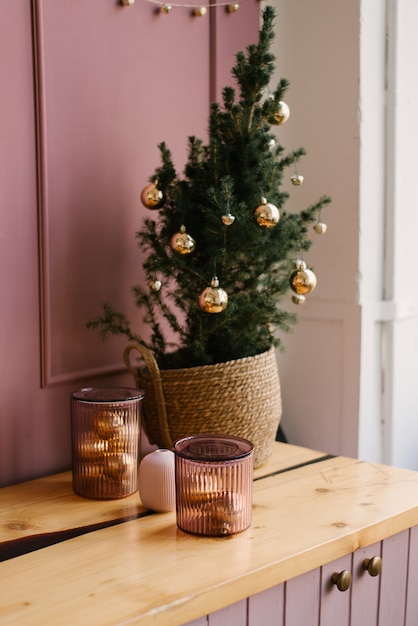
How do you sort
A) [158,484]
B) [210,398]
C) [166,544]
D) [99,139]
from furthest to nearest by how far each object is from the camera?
[99,139]
[210,398]
[158,484]
[166,544]

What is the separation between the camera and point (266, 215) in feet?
3.99

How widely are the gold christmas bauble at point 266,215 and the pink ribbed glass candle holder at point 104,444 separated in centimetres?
35

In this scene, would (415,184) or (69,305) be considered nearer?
(69,305)

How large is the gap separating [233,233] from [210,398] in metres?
0.28

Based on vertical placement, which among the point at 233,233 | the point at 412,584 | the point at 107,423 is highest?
the point at 233,233

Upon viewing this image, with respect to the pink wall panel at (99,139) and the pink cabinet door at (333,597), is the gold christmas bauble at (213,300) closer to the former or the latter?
the pink wall panel at (99,139)

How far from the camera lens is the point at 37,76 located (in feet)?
4.22

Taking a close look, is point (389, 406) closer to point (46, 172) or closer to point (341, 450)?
point (341, 450)

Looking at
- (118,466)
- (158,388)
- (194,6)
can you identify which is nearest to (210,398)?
(158,388)

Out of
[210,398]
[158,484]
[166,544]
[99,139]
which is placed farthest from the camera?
[99,139]

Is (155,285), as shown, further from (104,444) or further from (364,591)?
(364,591)

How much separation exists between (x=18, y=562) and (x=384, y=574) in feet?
1.82

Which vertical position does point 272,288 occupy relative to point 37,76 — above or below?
below

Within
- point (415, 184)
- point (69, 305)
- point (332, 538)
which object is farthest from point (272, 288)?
point (415, 184)
